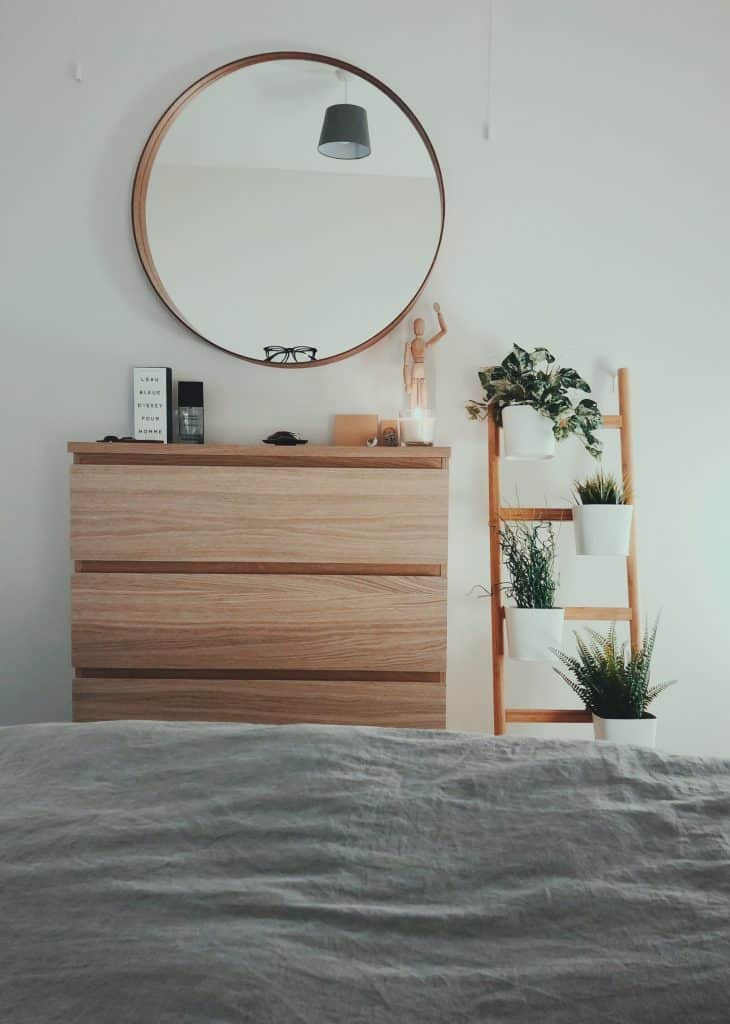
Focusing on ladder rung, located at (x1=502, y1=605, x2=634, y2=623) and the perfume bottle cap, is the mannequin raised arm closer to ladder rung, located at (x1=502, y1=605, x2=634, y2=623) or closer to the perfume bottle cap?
the perfume bottle cap

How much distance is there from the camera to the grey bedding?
0.69m

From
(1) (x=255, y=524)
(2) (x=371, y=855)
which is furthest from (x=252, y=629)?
(2) (x=371, y=855)

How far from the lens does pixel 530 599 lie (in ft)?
8.20

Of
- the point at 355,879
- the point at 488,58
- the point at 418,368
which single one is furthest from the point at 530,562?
the point at 355,879

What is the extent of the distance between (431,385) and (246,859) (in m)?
1.97

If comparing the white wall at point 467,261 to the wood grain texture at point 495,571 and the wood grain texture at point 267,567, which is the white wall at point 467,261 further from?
the wood grain texture at point 267,567

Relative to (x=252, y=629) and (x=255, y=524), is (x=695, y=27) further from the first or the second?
(x=252, y=629)

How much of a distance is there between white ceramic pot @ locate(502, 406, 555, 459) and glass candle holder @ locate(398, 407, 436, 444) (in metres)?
0.22

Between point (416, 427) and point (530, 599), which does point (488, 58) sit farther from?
point (530, 599)

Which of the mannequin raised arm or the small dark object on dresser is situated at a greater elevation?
the mannequin raised arm

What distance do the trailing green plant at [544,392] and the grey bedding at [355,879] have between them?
137 centimetres

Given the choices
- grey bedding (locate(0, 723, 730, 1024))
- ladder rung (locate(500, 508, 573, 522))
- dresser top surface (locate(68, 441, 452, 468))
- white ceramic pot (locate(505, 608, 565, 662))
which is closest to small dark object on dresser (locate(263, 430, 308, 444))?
dresser top surface (locate(68, 441, 452, 468))

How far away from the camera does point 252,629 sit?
2.29m

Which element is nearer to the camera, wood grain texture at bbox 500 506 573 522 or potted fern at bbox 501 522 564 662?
potted fern at bbox 501 522 564 662
